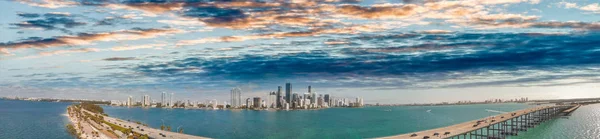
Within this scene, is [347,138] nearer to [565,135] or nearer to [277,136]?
[277,136]

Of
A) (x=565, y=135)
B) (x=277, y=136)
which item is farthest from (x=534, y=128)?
(x=277, y=136)

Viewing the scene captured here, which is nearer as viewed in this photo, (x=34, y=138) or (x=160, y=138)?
(x=160, y=138)

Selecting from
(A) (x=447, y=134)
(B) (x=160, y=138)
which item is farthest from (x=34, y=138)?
(A) (x=447, y=134)

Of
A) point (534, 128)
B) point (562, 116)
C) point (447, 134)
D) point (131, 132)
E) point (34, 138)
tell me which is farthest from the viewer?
point (562, 116)

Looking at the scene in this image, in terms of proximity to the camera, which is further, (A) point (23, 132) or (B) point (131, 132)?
(A) point (23, 132)

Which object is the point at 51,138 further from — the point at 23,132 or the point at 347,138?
the point at 347,138

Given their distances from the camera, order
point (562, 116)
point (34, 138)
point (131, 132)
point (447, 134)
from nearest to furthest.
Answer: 1. point (447, 134)
2. point (131, 132)
3. point (34, 138)
4. point (562, 116)
